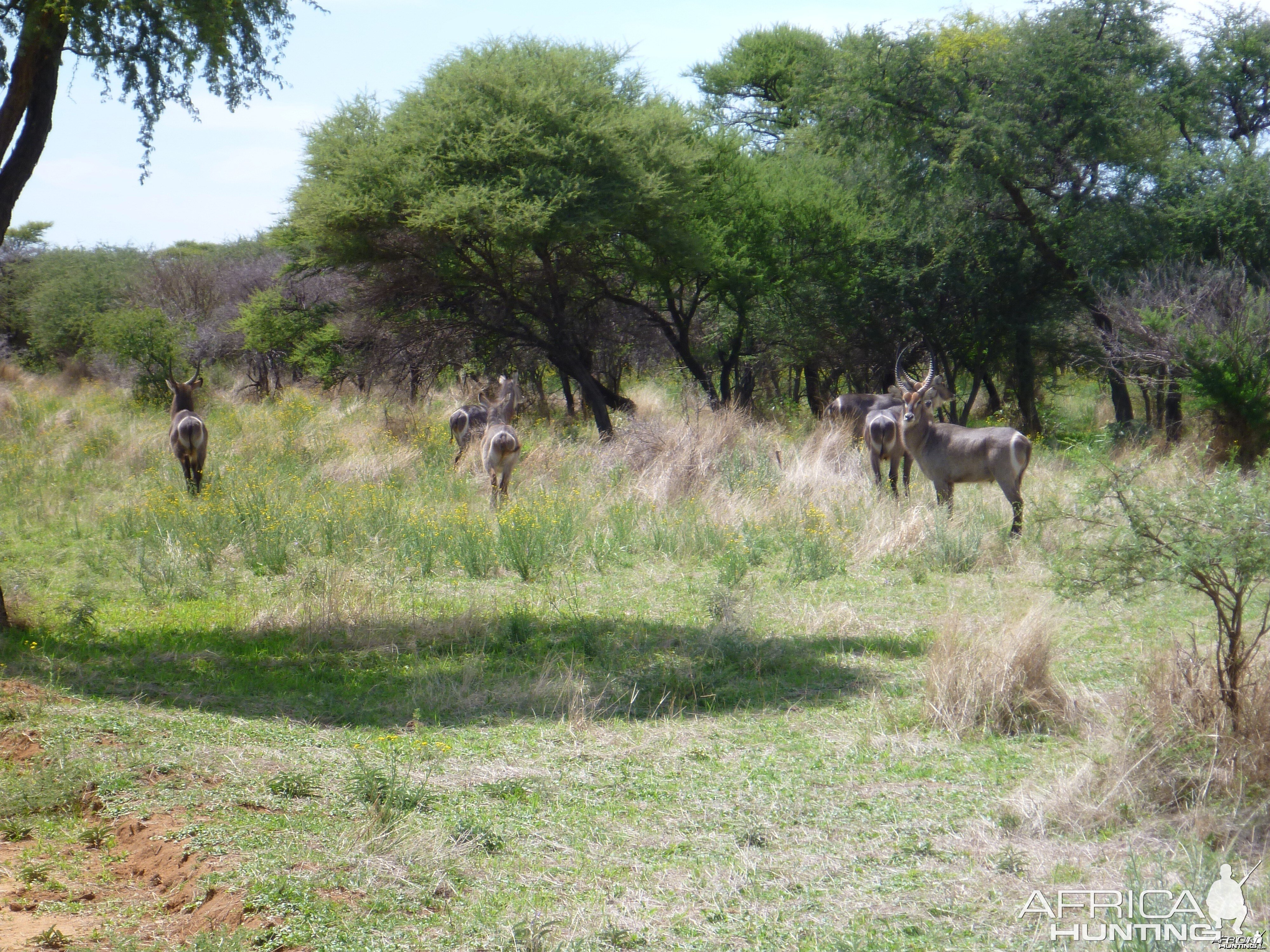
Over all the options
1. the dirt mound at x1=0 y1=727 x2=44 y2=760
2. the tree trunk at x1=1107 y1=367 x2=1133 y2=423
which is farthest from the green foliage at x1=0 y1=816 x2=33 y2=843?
the tree trunk at x1=1107 y1=367 x2=1133 y2=423

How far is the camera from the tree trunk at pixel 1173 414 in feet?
61.8

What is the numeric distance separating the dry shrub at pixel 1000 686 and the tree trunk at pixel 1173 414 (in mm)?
14057

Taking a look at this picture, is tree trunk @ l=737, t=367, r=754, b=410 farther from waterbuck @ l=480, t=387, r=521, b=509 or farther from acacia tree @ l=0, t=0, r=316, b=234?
acacia tree @ l=0, t=0, r=316, b=234

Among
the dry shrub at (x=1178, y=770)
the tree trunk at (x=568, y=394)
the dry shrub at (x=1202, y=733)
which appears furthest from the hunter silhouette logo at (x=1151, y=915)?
the tree trunk at (x=568, y=394)

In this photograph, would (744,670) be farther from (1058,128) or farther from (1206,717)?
(1058,128)

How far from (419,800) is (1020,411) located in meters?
20.5

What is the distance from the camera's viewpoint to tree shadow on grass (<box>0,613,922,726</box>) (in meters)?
6.45

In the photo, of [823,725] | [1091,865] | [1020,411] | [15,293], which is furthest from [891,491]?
[15,293]

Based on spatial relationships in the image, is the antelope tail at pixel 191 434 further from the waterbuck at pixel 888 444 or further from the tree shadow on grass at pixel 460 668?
the waterbuck at pixel 888 444

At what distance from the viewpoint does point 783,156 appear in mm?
24219

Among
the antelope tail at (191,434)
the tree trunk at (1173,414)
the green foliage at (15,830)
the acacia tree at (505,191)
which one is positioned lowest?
the green foliage at (15,830)

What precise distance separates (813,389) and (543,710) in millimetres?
19111

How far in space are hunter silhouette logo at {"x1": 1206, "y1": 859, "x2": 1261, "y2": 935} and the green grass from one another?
157mm

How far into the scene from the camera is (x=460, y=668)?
7.27 m
